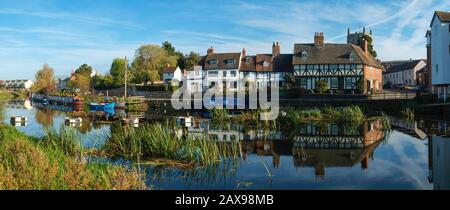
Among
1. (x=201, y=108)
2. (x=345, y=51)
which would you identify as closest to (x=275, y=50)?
(x=345, y=51)

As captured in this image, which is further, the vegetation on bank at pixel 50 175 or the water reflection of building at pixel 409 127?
the water reflection of building at pixel 409 127

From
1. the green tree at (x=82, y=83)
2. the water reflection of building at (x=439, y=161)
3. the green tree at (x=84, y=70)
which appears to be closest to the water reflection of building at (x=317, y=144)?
the water reflection of building at (x=439, y=161)

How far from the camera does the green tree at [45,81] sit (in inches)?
3652

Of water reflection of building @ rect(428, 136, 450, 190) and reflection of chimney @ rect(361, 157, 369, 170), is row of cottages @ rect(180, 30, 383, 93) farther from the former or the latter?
reflection of chimney @ rect(361, 157, 369, 170)

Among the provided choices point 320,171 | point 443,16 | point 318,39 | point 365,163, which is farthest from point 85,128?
point 318,39

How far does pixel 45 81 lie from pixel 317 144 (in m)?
86.2

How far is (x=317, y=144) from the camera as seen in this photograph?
73.0 ft

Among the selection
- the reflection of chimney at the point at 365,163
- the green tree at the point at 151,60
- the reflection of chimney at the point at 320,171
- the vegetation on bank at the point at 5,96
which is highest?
the green tree at the point at 151,60

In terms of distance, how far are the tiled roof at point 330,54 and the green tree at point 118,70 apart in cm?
3860

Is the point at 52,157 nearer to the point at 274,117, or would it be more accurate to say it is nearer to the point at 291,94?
the point at 274,117

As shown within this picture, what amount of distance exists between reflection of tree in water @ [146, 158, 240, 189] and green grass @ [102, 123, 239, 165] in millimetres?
664

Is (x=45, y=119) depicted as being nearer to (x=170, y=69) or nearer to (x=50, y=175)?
(x=50, y=175)

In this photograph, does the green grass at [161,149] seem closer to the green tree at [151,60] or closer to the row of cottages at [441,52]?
the row of cottages at [441,52]
